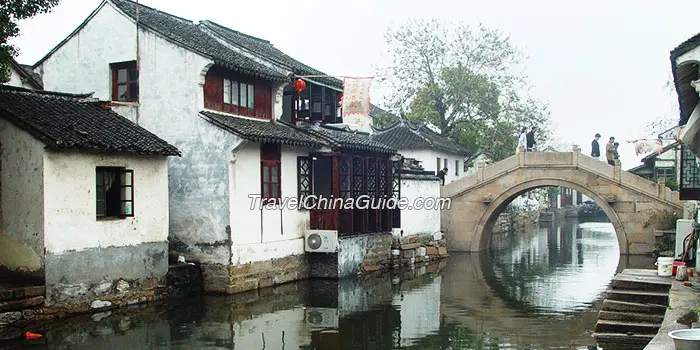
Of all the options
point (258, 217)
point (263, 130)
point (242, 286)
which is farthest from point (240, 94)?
Answer: point (242, 286)

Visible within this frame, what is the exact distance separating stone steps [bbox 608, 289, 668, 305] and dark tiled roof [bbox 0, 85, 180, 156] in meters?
9.02

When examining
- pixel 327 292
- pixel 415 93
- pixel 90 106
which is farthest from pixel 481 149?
pixel 90 106

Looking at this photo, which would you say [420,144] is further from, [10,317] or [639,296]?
[10,317]

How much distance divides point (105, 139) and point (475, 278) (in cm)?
1127

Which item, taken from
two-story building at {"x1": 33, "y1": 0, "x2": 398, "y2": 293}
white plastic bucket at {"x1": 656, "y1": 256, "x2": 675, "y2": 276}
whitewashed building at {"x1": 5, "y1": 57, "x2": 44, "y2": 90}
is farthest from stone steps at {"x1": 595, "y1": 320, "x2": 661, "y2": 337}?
whitewashed building at {"x1": 5, "y1": 57, "x2": 44, "y2": 90}

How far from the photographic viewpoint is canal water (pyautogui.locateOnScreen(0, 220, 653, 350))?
1127cm

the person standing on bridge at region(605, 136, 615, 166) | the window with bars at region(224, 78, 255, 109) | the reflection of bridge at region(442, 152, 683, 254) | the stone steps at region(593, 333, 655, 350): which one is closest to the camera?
the stone steps at region(593, 333, 655, 350)

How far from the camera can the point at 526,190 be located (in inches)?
1012

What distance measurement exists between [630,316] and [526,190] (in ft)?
49.3

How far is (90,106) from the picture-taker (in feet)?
48.7

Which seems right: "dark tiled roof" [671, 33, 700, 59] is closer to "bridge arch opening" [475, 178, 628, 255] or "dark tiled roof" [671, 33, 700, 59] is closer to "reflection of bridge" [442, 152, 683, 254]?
"reflection of bridge" [442, 152, 683, 254]

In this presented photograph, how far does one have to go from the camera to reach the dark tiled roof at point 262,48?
19.5 m

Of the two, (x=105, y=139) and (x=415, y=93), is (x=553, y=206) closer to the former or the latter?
(x=415, y=93)

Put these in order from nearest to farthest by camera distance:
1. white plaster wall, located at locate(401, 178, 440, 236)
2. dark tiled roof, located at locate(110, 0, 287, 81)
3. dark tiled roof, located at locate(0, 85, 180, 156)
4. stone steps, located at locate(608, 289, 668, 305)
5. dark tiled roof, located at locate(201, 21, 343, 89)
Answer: stone steps, located at locate(608, 289, 668, 305), dark tiled roof, located at locate(0, 85, 180, 156), dark tiled roof, located at locate(110, 0, 287, 81), dark tiled roof, located at locate(201, 21, 343, 89), white plaster wall, located at locate(401, 178, 440, 236)
